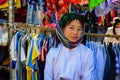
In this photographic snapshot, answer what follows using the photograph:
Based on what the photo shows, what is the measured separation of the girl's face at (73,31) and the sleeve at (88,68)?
225 mm

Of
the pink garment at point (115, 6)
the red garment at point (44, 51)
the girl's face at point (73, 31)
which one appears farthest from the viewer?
the pink garment at point (115, 6)

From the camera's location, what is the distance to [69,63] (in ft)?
9.21

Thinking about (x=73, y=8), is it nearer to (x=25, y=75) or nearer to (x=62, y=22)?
(x=25, y=75)

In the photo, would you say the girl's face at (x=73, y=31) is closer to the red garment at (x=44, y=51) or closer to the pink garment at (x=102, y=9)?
the red garment at (x=44, y=51)

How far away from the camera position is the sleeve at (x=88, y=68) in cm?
276

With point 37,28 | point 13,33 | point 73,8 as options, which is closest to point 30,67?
point 37,28

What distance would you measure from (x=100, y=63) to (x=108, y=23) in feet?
7.69

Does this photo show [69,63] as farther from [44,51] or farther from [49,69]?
[44,51]

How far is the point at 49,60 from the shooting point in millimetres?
2840

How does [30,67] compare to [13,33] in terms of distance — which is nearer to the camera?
[30,67]

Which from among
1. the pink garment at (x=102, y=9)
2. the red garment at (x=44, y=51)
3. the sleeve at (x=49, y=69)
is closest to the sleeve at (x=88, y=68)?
the sleeve at (x=49, y=69)

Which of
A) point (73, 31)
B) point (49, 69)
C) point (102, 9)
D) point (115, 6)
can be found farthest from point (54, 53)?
point (115, 6)

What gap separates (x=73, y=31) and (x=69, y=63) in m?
0.32

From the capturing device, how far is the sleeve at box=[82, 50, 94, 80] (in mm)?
2760
